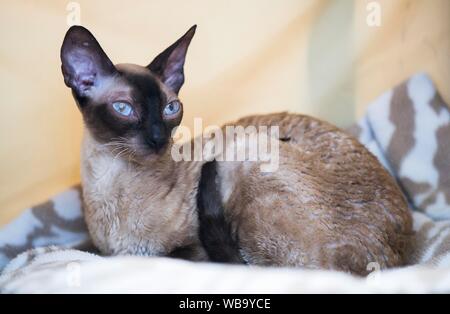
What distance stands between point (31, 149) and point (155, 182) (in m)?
0.70

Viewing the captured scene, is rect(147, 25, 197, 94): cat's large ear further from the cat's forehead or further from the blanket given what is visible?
the blanket

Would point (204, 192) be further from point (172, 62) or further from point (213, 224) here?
point (172, 62)

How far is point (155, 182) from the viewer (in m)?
1.46

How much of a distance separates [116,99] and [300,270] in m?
0.63

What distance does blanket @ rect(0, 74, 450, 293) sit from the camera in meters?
1.00

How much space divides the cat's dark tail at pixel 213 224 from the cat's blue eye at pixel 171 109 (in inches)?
7.1

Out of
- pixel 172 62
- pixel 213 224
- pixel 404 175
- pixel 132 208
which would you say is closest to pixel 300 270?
pixel 213 224

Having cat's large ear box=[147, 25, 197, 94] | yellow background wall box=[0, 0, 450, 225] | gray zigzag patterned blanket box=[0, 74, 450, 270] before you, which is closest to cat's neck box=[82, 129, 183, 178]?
cat's large ear box=[147, 25, 197, 94]

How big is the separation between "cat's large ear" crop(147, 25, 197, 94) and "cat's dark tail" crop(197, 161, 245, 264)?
266 millimetres

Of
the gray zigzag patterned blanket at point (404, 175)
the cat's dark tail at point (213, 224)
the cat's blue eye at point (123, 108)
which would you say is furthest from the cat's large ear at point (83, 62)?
the gray zigzag patterned blanket at point (404, 175)

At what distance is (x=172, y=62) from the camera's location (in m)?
1.50

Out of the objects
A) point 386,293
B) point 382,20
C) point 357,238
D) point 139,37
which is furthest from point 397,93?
point 386,293
